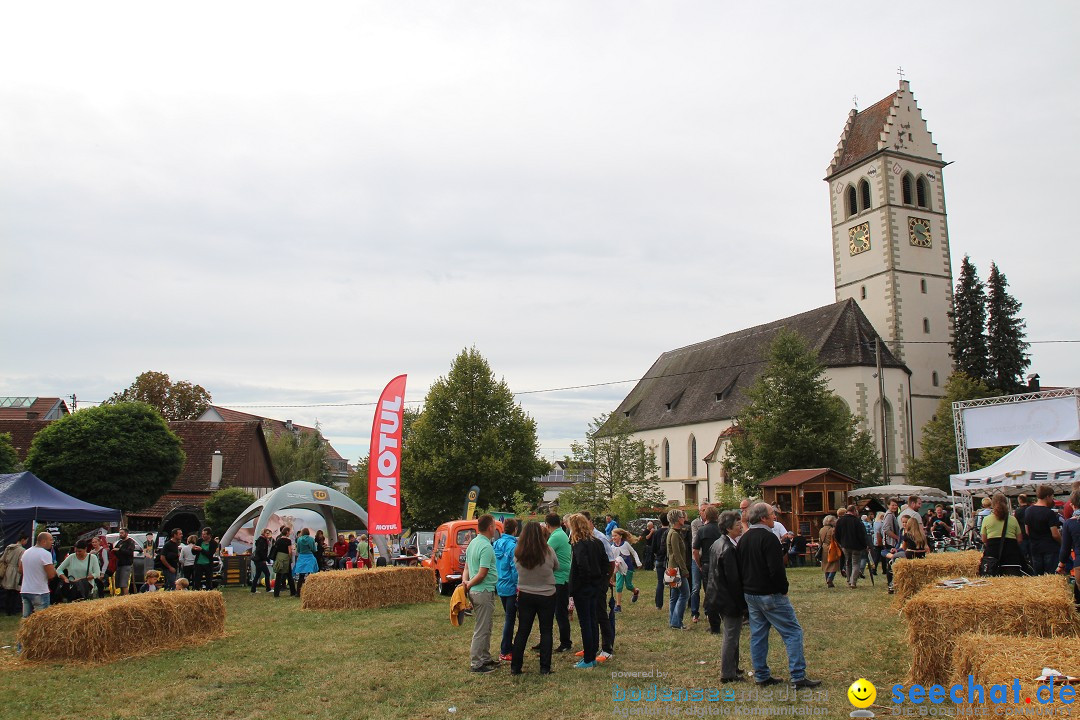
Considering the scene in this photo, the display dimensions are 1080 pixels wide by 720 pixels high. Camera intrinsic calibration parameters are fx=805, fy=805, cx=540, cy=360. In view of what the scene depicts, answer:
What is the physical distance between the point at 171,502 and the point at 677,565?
114 ft

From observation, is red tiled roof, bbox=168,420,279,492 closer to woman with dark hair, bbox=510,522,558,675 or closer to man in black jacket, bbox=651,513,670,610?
man in black jacket, bbox=651,513,670,610

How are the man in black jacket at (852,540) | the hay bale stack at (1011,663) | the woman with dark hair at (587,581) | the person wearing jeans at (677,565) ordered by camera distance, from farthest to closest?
the man in black jacket at (852,540) → the person wearing jeans at (677,565) → the woman with dark hair at (587,581) → the hay bale stack at (1011,663)

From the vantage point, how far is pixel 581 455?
147 feet

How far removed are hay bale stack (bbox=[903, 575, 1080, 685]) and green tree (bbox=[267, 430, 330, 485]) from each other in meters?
57.0

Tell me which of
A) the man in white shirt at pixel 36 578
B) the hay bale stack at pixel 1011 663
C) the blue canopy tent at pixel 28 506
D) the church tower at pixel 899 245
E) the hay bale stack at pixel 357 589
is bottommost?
the hay bale stack at pixel 357 589

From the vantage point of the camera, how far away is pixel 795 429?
36.3 m

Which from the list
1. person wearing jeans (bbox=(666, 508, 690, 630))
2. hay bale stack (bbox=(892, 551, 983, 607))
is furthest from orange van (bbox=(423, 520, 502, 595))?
hay bale stack (bbox=(892, 551, 983, 607))

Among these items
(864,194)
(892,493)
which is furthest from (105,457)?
(864,194)

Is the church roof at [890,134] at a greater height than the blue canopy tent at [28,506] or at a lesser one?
greater

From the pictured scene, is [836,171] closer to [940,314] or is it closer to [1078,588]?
[940,314]

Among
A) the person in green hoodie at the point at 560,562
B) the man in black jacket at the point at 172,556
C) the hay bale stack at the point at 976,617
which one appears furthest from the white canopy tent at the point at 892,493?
the hay bale stack at the point at 976,617

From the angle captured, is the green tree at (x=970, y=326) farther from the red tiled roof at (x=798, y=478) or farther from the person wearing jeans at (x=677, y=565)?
the person wearing jeans at (x=677, y=565)

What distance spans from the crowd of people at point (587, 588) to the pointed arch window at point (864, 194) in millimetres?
46643

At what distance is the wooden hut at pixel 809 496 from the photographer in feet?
90.4
